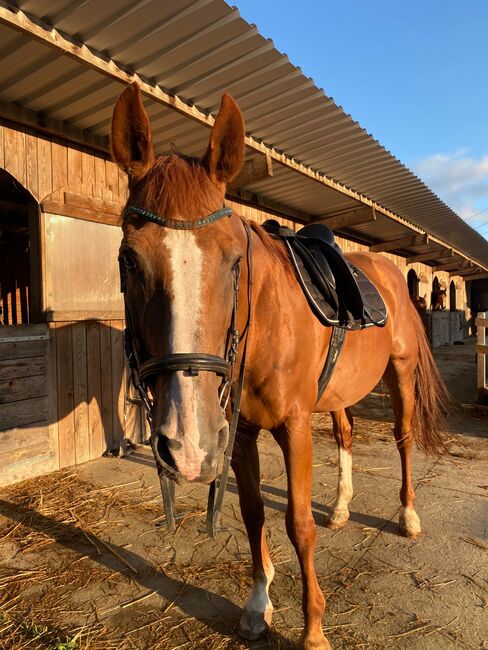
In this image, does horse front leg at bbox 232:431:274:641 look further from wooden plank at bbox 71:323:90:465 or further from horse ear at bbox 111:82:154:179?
wooden plank at bbox 71:323:90:465

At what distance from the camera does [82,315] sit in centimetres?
399

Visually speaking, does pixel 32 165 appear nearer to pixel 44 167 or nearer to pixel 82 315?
pixel 44 167

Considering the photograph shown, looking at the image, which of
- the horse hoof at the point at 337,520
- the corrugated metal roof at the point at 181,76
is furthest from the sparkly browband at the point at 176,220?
the horse hoof at the point at 337,520

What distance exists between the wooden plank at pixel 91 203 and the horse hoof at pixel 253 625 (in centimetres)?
350

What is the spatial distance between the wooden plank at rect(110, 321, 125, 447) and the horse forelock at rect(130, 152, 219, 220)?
→ 10.6 feet

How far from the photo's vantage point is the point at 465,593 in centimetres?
196

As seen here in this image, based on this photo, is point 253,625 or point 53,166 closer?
point 253,625

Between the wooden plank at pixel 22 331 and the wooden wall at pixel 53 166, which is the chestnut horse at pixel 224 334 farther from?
the wooden wall at pixel 53 166

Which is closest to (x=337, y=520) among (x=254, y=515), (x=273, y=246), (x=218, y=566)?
(x=218, y=566)

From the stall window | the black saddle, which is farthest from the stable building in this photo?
the black saddle

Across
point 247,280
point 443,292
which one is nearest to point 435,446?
point 247,280

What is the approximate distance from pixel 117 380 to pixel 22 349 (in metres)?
1.09

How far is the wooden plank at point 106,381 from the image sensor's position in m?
4.23

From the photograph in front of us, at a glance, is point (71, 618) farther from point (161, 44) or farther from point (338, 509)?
point (161, 44)
